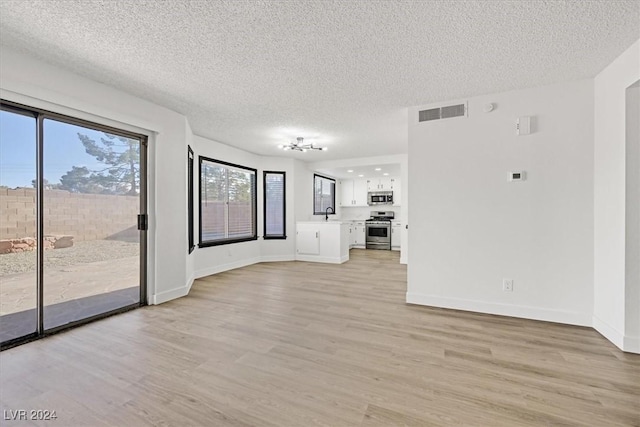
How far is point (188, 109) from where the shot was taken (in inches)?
145

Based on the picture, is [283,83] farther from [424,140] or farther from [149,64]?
[424,140]

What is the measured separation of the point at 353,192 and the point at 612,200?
7.20 meters

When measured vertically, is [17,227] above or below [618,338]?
above

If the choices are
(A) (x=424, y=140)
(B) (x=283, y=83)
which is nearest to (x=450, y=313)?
(A) (x=424, y=140)

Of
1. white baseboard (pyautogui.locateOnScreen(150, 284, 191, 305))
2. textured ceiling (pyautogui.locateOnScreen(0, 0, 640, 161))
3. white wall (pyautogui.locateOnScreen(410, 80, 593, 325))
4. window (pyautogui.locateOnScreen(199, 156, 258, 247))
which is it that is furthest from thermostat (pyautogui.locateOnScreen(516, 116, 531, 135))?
window (pyautogui.locateOnScreen(199, 156, 258, 247))

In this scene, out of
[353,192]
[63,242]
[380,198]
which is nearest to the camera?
[63,242]

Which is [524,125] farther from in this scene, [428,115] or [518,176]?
[428,115]

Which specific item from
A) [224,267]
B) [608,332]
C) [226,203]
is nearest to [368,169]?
[226,203]

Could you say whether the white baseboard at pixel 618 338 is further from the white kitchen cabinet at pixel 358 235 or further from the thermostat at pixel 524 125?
the white kitchen cabinet at pixel 358 235

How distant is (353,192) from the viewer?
953 centimetres

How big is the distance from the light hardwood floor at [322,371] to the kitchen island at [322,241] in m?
3.23

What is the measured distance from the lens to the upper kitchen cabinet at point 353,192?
30.8ft

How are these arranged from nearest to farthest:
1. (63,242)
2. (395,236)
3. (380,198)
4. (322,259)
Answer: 1. (63,242)
2. (322,259)
3. (395,236)
4. (380,198)

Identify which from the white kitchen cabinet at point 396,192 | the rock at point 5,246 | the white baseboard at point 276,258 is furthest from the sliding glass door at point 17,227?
the white kitchen cabinet at point 396,192
